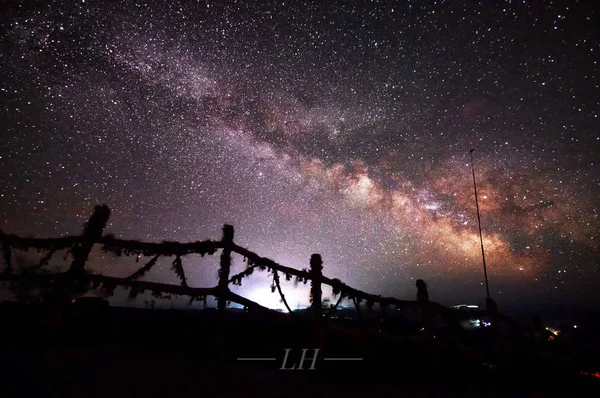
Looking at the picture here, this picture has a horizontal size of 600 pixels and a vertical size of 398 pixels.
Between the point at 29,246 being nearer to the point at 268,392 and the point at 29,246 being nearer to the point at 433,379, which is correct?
the point at 268,392

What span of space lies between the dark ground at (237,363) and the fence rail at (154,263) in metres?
0.82

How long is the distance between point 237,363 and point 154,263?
2786 millimetres

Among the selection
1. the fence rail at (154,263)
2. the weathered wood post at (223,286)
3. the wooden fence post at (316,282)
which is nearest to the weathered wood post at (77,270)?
the fence rail at (154,263)

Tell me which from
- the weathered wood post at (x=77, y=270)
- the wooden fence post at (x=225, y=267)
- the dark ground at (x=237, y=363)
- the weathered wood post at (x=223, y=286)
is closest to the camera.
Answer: the dark ground at (x=237, y=363)

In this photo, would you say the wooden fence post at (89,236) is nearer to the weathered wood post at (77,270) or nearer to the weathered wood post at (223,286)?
the weathered wood post at (77,270)

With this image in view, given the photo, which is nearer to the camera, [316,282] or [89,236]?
[89,236]

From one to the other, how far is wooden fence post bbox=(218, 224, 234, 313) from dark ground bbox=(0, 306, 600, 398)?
757 mm

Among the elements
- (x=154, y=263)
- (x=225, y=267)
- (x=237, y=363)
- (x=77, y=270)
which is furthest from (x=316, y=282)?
(x=77, y=270)

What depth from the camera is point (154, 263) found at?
651 cm

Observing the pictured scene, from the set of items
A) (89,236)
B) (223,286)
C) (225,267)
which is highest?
(89,236)

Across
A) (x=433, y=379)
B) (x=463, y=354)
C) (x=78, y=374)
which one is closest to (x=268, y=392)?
(x=78, y=374)

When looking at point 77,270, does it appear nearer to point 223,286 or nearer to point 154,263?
point 154,263

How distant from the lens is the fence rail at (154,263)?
5.81 m

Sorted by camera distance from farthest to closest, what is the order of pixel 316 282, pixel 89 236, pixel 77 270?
pixel 316 282 → pixel 89 236 → pixel 77 270
